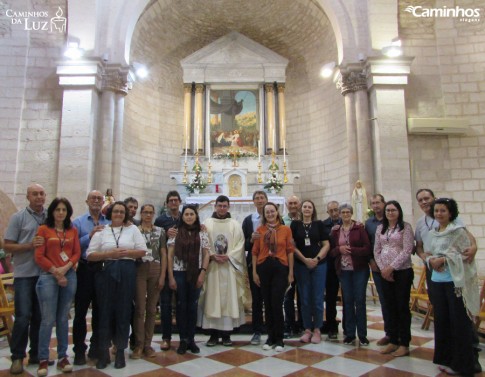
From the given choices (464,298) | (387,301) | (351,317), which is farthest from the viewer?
(351,317)

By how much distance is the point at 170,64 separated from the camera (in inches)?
467

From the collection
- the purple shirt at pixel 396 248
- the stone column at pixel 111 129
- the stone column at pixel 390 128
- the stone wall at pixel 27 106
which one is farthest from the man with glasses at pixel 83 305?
the stone column at pixel 390 128

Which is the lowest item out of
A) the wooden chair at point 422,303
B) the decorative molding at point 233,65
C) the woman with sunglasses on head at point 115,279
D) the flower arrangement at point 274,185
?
the wooden chair at point 422,303

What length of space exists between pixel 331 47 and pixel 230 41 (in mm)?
3184

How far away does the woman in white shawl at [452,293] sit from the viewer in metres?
2.97

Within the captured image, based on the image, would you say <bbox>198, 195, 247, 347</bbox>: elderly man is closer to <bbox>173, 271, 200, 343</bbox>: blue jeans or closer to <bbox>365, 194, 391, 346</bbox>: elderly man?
<bbox>173, 271, 200, 343</bbox>: blue jeans

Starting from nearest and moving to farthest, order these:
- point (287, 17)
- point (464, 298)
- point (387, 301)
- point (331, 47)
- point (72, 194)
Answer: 1. point (464, 298)
2. point (387, 301)
3. point (72, 194)
4. point (331, 47)
5. point (287, 17)

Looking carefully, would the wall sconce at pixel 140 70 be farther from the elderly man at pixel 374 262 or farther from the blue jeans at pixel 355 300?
the blue jeans at pixel 355 300

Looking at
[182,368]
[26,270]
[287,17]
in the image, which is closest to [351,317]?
[182,368]

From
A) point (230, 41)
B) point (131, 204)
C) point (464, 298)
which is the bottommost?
point (464, 298)

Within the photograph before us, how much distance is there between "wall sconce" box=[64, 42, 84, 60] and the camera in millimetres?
8273

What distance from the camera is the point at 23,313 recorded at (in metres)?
3.20

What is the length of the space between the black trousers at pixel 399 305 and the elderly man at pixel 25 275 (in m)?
3.11

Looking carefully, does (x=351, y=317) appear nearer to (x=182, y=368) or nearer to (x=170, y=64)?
(x=182, y=368)
